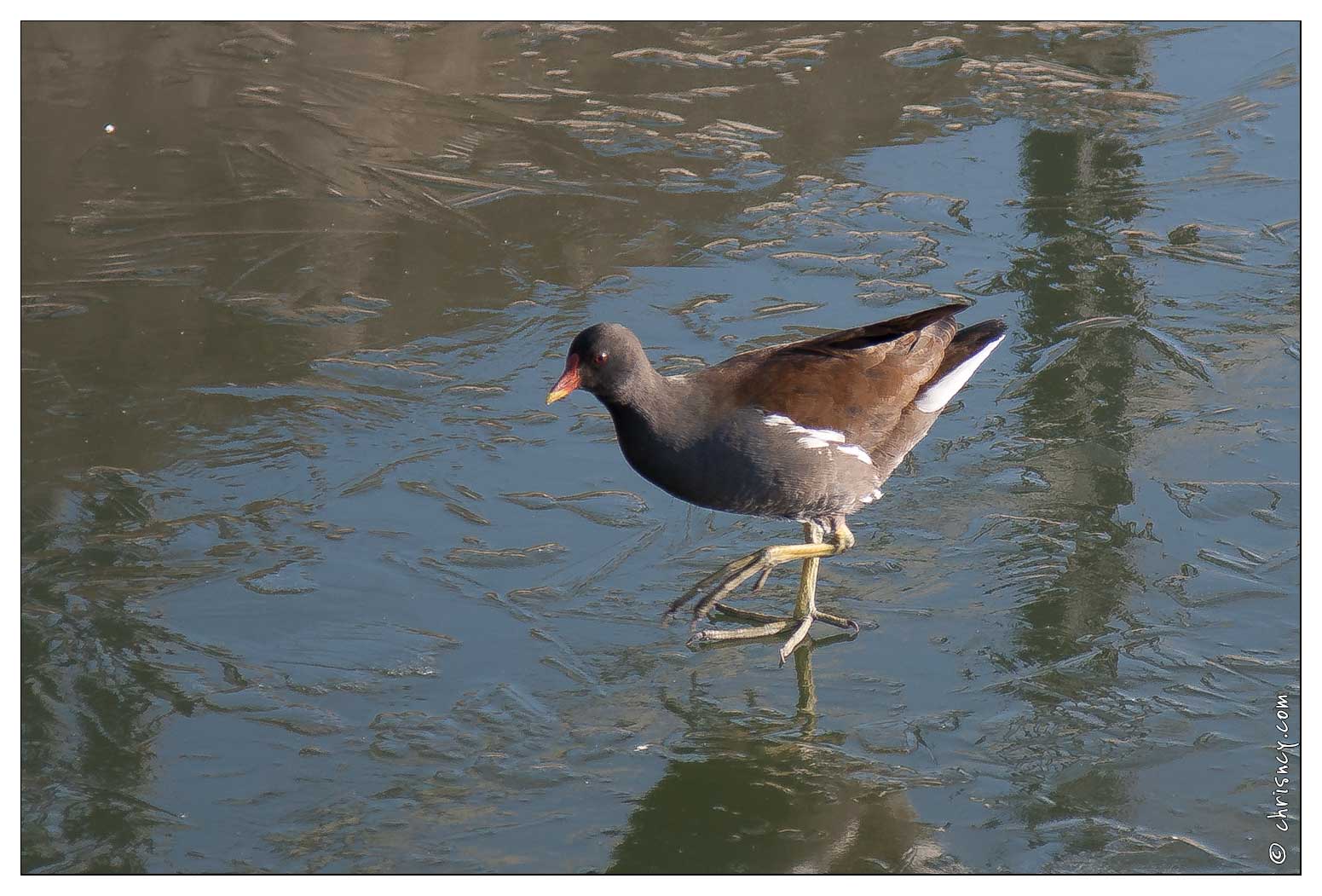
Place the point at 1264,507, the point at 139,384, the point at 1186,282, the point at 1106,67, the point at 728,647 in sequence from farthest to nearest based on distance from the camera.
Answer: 1. the point at 1106,67
2. the point at 1186,282
3. the point at 139,384
4. the point at 1264,507
5. the point at 728,647

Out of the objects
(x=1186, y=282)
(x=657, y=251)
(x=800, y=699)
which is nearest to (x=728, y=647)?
(x=800, y=699)

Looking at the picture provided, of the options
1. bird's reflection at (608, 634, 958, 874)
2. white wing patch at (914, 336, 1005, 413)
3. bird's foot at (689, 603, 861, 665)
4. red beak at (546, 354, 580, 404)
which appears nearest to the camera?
bird's reflection at (608, 634, 958, 874)

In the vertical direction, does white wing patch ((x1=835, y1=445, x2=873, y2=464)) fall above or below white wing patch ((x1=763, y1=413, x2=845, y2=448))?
below

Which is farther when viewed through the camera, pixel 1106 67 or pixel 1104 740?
pixel 1106 67

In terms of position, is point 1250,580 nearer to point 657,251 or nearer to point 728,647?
point 728,647

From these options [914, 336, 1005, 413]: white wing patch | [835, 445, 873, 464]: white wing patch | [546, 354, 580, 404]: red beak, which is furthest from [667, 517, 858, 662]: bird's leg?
[546, 354, 580, 404]: red beak

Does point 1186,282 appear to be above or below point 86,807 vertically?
above

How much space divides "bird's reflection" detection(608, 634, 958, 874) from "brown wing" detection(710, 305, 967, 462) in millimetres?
898

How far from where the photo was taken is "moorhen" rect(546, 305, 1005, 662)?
3891 mm

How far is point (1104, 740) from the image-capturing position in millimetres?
3592

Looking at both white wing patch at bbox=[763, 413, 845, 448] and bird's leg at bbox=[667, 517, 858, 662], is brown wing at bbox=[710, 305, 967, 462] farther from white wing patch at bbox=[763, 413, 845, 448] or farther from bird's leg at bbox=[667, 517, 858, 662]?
bird's leg at bbox=[667, 517, 858, 662]

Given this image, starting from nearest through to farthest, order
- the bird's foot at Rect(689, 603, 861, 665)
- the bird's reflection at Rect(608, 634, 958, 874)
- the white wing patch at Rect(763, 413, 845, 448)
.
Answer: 1. the bird's reflection at Rect(608, 634, 958, 874)
2. the white wing patch at Rect(763, 413, 845, 448)
3. the bird's foot at Rect(689, 603, 861, 665)

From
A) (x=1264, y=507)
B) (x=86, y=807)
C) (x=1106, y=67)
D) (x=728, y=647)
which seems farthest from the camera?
(x=1106, y=67)

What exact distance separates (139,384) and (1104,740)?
3.78 metres
